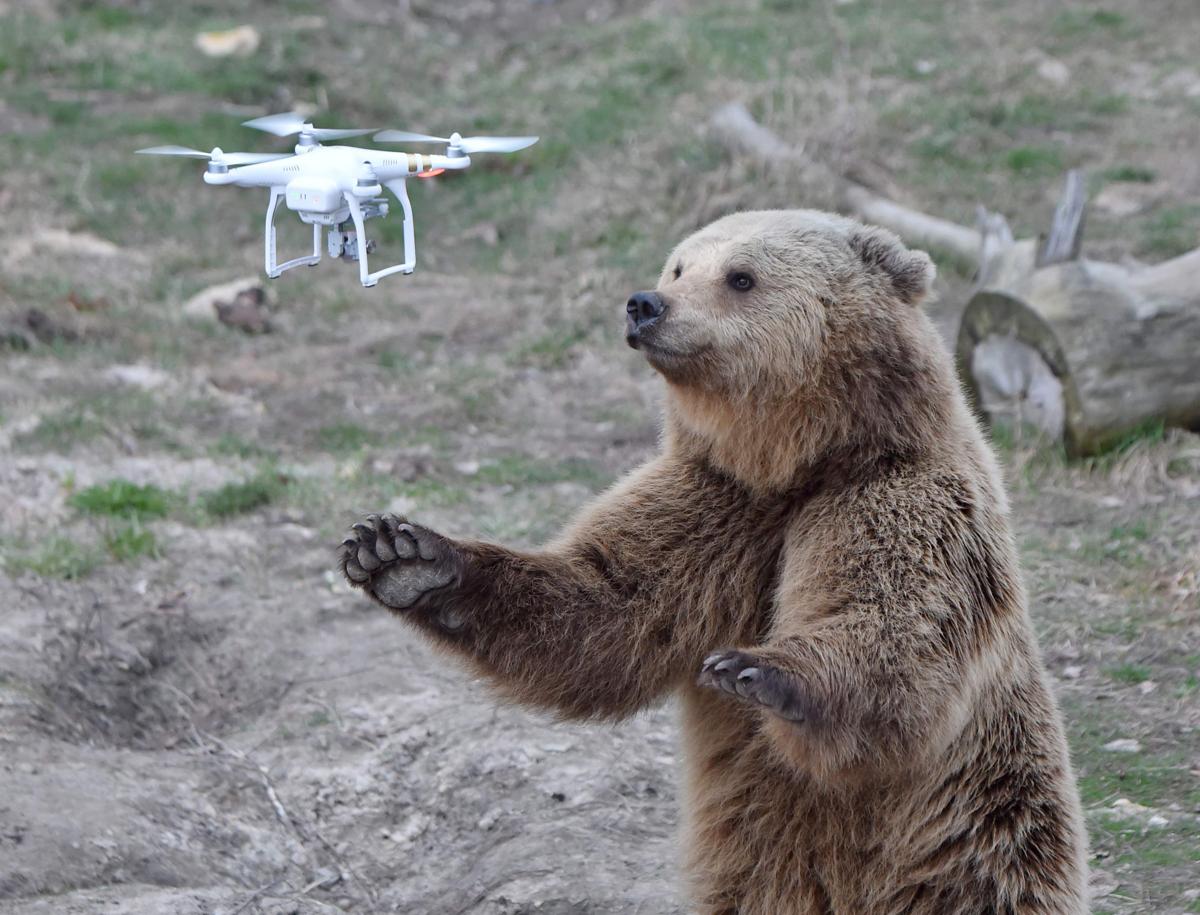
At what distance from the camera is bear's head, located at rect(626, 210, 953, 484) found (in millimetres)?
3689

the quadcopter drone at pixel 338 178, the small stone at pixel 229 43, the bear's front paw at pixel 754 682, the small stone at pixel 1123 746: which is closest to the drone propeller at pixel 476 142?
the quadcopter drone at pixel 338 178

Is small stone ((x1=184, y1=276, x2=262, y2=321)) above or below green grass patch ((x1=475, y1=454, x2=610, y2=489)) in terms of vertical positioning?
above

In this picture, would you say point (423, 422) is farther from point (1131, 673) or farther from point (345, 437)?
→ point (1131, 673)

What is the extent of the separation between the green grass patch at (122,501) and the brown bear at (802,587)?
3352 mm

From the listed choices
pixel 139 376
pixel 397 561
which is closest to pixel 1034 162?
pixel 139 376

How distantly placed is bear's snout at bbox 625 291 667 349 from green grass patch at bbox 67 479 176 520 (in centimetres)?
365

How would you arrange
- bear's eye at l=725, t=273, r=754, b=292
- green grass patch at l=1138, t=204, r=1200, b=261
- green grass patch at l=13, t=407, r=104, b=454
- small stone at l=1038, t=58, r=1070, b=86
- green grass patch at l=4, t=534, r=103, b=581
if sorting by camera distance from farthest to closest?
1. small stone at l=1038, t=58, r=1070, b=86
2. green grass patch at l=1138, t=204, r=1200, b=261
3. green grass patch at l=13, t=407, r=104, b=454
4. green grass patch at l=4, t=534, r=103, b=581
5. bear's eye at l=725, t=273, r=754, b=292

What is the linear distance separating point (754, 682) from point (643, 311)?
101 cm

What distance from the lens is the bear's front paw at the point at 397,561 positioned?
11.6 feet

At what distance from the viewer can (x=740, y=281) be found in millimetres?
3826

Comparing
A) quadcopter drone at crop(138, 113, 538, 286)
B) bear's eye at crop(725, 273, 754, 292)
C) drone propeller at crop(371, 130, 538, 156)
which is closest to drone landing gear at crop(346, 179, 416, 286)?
quadcopter drone at crop(138, 113, 538, 286)

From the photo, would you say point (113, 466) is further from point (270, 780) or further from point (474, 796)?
point (474, 796)

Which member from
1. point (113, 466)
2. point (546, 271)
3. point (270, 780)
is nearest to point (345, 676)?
point (270, 780)

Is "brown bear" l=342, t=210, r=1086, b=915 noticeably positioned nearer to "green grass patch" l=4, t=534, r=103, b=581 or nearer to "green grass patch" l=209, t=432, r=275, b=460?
"green grass patch" l=4, t=534, r=103, b=581
